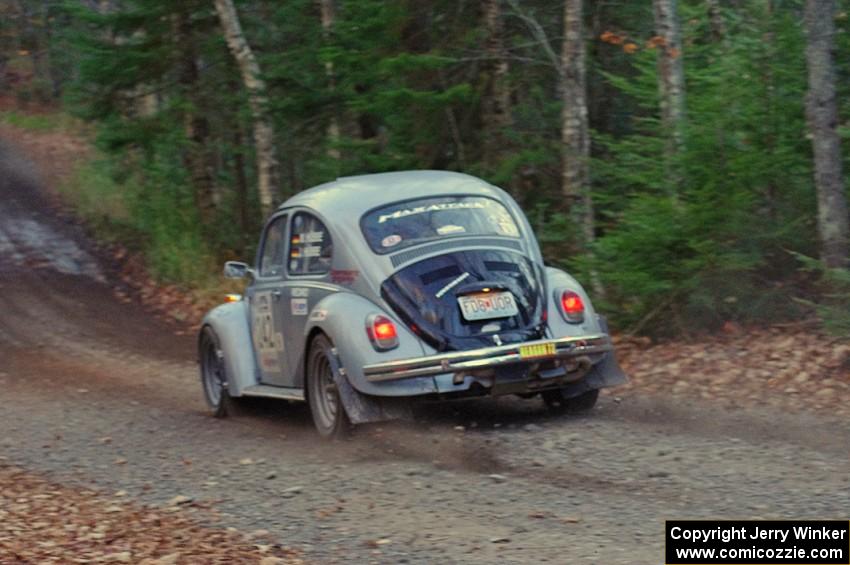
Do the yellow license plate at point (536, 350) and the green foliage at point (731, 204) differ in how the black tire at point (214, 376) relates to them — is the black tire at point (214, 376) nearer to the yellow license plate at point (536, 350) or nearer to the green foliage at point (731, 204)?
the yellow license plate at point (536, 350)

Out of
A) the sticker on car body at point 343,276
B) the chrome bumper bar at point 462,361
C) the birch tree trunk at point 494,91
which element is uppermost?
the birch tree trunk at point 494,91

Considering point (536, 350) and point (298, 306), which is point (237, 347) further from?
point (536, 350)

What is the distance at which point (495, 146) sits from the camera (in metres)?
16.8

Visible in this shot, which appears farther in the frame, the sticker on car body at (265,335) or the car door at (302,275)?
the sticker on car body at (265,335)

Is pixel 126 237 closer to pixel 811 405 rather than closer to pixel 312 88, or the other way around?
pixel 312 88

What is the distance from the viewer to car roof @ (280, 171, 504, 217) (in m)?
10.1

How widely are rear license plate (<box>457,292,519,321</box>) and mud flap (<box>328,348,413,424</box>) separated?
796 millimetres

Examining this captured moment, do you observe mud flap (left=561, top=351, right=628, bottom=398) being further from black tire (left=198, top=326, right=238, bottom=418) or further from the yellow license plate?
black tire (left=198, top=326, right=238, bottom=418)

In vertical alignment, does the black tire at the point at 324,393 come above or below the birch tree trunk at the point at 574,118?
below

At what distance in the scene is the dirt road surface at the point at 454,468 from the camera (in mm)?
6523

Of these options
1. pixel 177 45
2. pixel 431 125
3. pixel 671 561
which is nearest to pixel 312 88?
pixel 431 125

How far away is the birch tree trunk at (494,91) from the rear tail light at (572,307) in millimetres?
7020

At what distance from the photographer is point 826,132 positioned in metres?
11.3

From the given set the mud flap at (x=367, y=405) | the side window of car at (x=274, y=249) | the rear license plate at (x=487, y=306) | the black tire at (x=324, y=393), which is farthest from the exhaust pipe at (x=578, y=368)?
the side window of car at (x=274, y=249)
